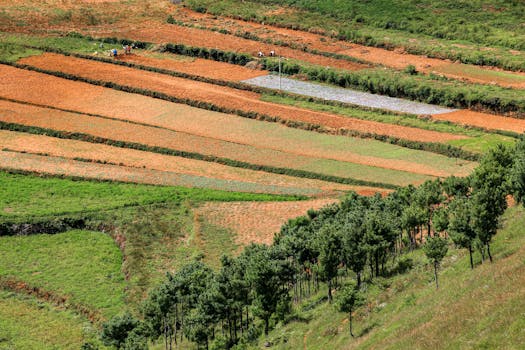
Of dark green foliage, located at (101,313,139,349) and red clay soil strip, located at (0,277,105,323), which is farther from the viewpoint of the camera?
red clay soil strip, located at (0,277,105,323)

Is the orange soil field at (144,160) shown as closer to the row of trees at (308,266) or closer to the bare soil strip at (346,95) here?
the row of trees at (308,266)

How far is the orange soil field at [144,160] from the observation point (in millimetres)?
114250

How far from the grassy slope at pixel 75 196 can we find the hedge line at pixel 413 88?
45.4 metres

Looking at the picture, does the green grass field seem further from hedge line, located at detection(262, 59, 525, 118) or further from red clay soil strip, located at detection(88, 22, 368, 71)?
hedge line, located at detection(262, 59, 525, 118)

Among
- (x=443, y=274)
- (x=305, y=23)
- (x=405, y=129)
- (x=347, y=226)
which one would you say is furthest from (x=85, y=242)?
(x=305, y=23)

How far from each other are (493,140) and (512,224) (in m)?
44.8

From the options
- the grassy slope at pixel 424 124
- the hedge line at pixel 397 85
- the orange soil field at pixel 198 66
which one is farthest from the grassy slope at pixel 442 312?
the orange soil field at pixel 198 66

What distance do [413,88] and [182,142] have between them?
41.2 m

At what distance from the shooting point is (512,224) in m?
80.9

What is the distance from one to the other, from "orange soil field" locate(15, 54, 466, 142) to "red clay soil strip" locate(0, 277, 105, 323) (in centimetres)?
5471

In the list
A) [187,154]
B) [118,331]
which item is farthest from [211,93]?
[118,331]

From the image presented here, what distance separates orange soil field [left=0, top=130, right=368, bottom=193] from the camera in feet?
375

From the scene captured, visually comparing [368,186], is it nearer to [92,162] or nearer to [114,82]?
[92,162]

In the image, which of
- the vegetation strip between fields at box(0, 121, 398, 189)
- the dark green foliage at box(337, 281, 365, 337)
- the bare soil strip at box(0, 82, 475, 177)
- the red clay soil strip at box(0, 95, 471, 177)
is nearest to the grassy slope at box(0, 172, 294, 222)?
the vegetation strip between fields at box(0, 121, 398, 189)
